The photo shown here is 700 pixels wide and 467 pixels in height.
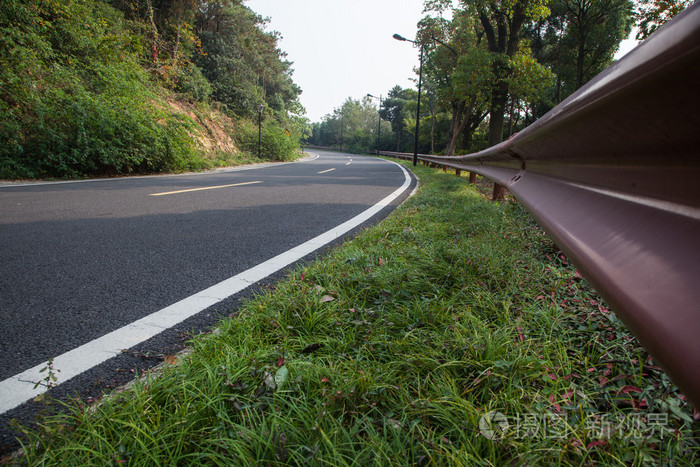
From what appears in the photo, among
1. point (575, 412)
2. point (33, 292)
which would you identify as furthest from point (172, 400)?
point (33, 292)

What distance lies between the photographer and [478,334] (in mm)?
1637

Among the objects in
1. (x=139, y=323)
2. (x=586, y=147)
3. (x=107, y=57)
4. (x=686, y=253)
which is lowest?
(x=139, y=323)

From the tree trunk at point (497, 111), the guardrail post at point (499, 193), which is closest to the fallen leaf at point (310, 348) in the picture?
the guardrail post at point (499, 193)

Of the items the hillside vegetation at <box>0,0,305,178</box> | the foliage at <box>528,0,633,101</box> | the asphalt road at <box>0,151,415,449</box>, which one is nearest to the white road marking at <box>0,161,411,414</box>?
the asphalt road at <box>0,151,415,449</box>

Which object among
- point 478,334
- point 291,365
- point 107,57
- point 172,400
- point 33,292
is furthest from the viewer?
point 107,57

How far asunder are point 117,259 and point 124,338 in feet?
4.49

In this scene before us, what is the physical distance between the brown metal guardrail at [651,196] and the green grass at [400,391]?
0.55 meters

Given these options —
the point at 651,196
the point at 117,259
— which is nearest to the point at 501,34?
the point at 117,259

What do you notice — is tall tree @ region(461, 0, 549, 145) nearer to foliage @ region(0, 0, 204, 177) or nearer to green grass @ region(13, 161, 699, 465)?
foliage @ region(0, 0, 204, 177)

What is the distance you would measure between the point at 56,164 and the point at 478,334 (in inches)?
444

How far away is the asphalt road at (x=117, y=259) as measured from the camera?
172 centimetres

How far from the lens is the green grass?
109 centimetres

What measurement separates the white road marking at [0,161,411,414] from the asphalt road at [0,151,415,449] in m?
0.04

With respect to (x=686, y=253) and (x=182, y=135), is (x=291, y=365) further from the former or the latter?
(x=182, y=135)
